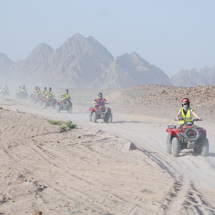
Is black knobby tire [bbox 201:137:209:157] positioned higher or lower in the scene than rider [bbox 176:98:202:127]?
lower

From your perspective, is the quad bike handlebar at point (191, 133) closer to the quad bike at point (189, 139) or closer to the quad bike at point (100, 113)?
the quad bike at point (189, 139)

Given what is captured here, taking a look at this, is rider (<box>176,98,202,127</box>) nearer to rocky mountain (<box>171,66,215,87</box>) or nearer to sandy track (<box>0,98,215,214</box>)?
sandy track (<box>0,98,215,214</box>)

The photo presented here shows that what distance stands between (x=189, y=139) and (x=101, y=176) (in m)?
3.44

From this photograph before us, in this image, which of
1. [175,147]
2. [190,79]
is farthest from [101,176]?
[190,79]

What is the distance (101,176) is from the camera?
6.53 meters

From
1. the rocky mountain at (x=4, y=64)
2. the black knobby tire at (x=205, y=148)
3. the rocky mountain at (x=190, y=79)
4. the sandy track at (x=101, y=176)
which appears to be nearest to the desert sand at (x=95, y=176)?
the sandy track at (x=101, y=176)

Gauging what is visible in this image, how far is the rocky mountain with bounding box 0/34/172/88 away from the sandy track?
112145 millimetres

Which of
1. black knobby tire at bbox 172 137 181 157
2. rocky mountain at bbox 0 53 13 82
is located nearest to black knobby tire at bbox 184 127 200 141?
black knobby tire at bbox 172 137 181 157

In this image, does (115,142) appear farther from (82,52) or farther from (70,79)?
(82,52)

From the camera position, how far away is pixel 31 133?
11484 millimetres

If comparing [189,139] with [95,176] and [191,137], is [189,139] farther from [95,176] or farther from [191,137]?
[95,176]

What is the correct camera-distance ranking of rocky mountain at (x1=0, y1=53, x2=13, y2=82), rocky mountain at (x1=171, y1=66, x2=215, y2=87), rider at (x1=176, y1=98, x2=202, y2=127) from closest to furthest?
rider at (x1=176, y1=98, x2=202, y2=127) → rocky mountain at (x1=171, y1=66, x2=215, y2=87) → rocky mountain at (x1=0, y1=53, x2=13, y2=82)

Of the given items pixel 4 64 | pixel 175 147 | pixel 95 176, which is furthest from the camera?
pixel 4 64

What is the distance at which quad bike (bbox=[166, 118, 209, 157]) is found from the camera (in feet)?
29.4
